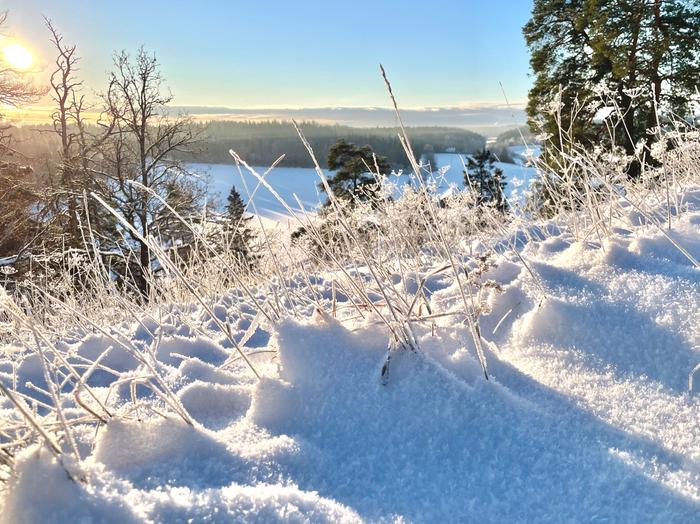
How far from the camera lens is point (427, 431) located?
0.96 m

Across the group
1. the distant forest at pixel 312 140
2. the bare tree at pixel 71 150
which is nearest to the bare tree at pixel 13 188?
the bare tree at pixel 71 150

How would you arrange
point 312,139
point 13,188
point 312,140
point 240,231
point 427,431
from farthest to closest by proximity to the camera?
A: point 312,139, point 312,140, point 13,188, point 240,231, point 427,431

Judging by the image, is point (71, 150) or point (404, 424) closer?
point (404, 424)

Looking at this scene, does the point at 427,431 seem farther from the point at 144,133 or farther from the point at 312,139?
the point at 312,139

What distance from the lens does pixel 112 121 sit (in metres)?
14.8

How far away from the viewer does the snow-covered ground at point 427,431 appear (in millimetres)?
756

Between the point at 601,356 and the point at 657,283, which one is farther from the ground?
the point at 657,283

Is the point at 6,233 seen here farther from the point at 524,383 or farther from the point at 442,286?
the point at 524,383

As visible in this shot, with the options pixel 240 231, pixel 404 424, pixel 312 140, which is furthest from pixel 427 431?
pixel 312 140

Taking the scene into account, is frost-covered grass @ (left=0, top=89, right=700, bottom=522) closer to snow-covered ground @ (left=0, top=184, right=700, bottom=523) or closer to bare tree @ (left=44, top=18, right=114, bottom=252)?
snow-covered ground @ (left=0, top=184, right=700, bottom=523)

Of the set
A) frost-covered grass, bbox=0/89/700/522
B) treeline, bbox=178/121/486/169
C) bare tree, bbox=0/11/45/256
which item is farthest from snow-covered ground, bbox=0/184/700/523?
treeline, bbox=178/121/486/169

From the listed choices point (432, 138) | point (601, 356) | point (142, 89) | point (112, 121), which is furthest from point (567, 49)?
point (432, 138)

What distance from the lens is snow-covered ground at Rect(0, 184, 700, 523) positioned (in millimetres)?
756

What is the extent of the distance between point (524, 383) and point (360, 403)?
40 cm
